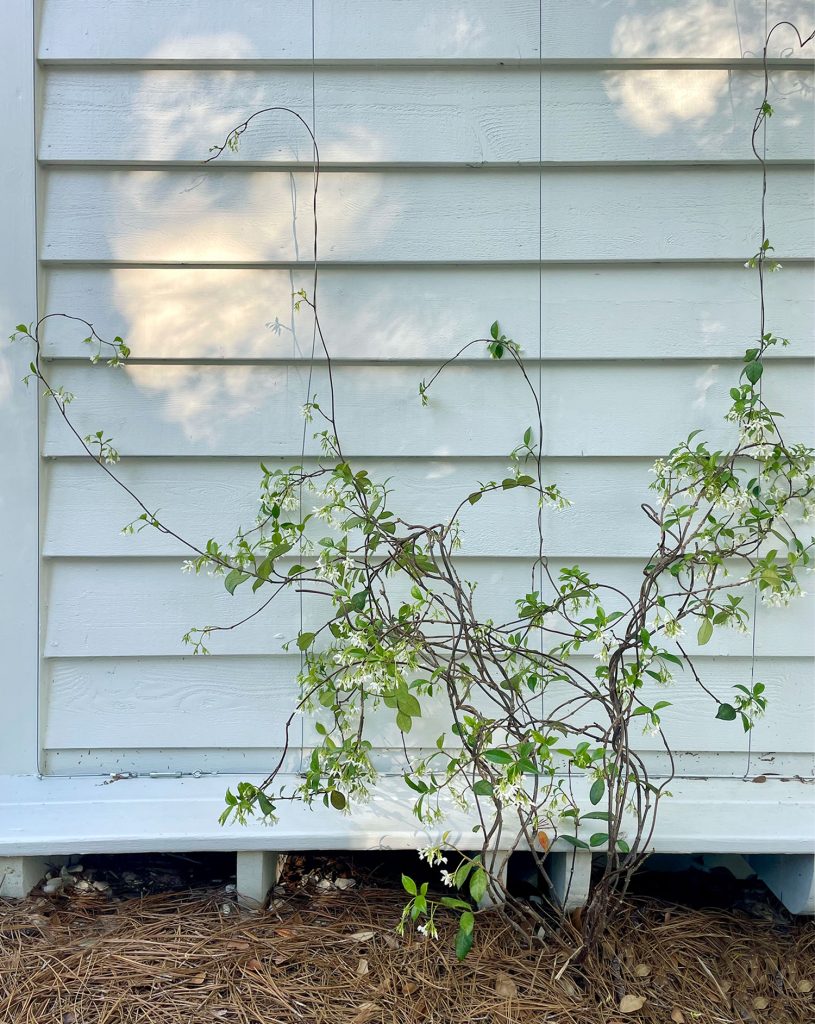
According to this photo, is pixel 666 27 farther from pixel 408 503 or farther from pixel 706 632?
pixel 706 632

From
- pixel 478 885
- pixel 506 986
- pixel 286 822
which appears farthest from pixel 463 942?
pixel 286 822

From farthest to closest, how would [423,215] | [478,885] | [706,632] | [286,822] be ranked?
[423,215]
[286,822]
[706,632]
[478,885]

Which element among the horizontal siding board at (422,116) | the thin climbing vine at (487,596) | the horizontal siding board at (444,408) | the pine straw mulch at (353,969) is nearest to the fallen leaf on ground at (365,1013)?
the pine straw mulch at (353,969)

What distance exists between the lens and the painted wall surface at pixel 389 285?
1.69 m

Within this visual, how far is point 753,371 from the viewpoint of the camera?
1.67 meters

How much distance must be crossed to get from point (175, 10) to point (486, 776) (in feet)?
5.90

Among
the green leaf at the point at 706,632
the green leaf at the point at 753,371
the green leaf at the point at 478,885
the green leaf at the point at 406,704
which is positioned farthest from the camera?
the green leaf at the point at 753,371

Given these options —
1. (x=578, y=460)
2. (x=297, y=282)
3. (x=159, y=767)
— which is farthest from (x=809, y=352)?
(x=159, y=767)

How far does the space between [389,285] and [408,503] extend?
1.69 ft

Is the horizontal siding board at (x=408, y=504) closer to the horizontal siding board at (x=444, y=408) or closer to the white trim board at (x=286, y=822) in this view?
the horizontal siding board at (x=444, y=408)

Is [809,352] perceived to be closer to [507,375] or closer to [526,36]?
[507,375]

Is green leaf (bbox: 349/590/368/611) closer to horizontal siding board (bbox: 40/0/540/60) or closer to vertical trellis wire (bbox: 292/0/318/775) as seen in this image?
vertical trellis wire (bbox: 292/0/318/775)

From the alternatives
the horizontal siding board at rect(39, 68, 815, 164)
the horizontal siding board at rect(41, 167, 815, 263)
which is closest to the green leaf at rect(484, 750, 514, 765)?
the horizontal siding board at rect(41, 167, 815, 263)

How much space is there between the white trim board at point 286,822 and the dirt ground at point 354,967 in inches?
6.3
